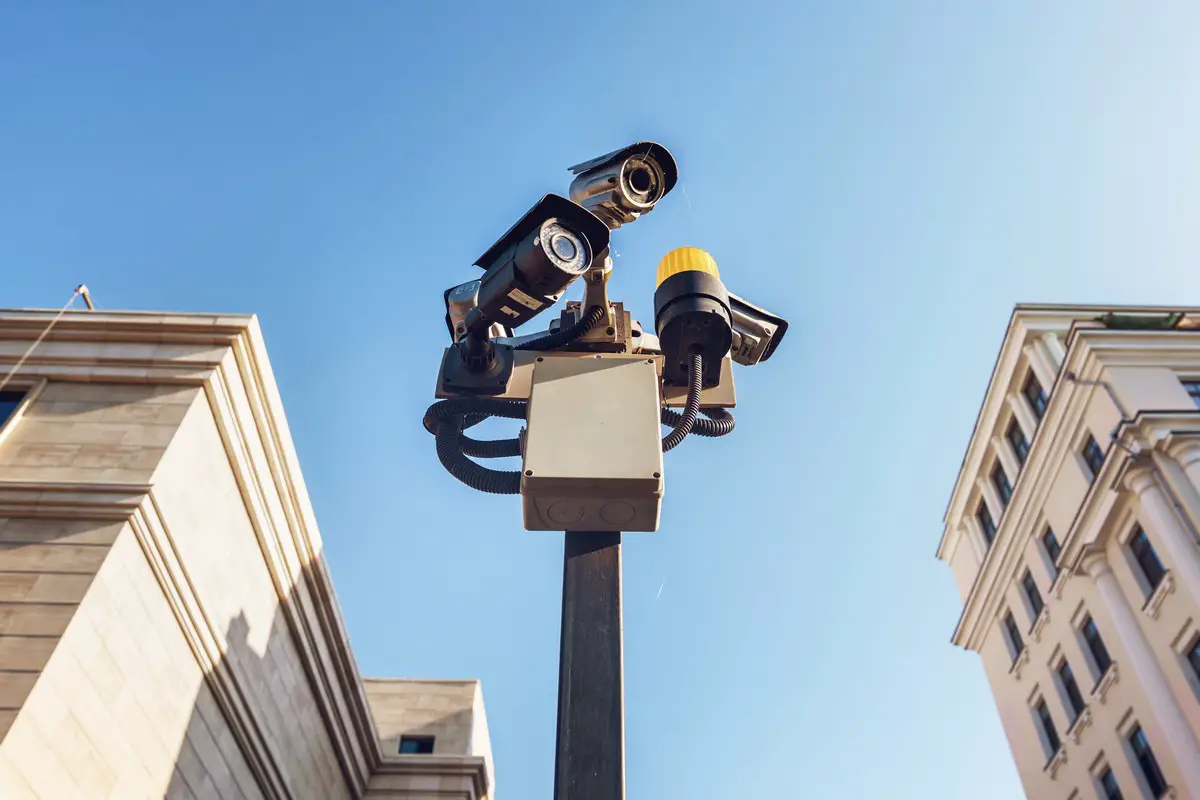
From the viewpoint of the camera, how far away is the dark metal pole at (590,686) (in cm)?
285

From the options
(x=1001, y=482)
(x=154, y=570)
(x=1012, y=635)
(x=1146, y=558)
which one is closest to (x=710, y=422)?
(x=154, y=570)

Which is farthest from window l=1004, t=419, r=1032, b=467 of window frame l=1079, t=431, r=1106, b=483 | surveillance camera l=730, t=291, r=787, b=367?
surveillance camera l=730, t=291, r=787, b=367

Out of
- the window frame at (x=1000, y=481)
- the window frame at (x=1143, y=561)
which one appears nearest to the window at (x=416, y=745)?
the window frame at (x=1143, y=561)

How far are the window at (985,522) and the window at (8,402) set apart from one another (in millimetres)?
27113

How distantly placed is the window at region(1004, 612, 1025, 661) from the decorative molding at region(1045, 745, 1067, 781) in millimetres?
3243

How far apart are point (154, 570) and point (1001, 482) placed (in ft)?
84.5

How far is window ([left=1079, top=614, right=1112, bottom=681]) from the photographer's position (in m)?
Answer: 21.3

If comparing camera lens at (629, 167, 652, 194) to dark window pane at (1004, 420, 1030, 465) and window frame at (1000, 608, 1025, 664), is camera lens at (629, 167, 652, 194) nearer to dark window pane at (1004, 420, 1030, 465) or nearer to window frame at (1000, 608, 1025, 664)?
dark window pane at (1004, 420, 1030, 465)

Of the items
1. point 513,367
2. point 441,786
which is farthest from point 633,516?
point 441,786

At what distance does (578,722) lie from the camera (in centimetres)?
296

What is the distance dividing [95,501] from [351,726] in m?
8.93

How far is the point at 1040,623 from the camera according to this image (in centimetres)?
2409

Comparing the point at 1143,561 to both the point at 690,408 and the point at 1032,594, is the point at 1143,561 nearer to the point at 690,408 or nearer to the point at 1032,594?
the point at 1032,594

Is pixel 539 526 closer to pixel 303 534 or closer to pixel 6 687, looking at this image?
pixel 6 687
